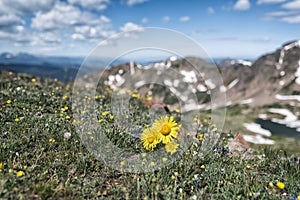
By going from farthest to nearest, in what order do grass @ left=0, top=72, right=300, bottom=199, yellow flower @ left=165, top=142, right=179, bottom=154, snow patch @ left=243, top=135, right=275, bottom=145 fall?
snow patch @ left=243, top=135, right=275, bottom=145
yellow flower @ left=165, top=142, right=179, bottom=154
grass @ left=0, top=72, right=300, bottom=199

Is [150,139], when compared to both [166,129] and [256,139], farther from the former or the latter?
[256,139]

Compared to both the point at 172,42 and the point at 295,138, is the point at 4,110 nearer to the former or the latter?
the point at 172,42

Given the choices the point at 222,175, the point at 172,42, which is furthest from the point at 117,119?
the point at 222,175

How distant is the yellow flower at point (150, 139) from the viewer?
6.61 metres

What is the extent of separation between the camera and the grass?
17.4ft

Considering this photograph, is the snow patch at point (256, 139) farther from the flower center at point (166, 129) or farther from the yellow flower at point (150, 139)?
the flower center at point (166, 129)

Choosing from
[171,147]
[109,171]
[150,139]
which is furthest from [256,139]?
[109,171]

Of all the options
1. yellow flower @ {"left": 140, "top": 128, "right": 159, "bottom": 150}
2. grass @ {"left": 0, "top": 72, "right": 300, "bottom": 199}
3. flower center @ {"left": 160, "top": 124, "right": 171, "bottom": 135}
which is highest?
flower center @ {"left": 160, "top": 124, "right": 171, "bottom": 135}

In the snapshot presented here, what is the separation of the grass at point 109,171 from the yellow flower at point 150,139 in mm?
207

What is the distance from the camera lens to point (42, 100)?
10406 millimetres

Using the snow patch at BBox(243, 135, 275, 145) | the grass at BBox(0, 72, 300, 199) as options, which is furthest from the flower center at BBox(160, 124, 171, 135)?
the snow patch at BBox(243, 135, 275, 145)

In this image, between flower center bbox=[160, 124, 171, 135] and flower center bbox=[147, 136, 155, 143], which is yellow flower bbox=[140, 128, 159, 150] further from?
flower center bbox=[160, 124, 171, 135]

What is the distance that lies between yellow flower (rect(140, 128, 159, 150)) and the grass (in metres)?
0.21

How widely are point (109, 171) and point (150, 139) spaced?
3.79ft
